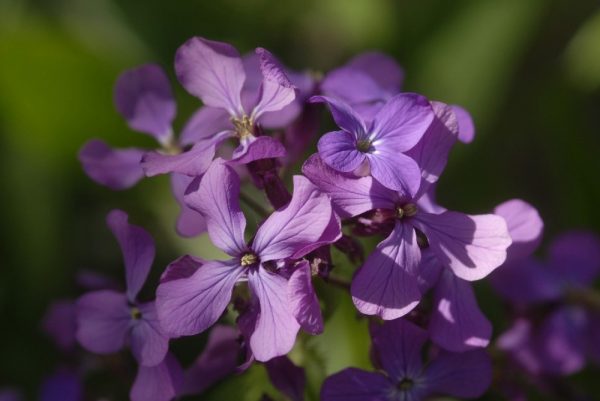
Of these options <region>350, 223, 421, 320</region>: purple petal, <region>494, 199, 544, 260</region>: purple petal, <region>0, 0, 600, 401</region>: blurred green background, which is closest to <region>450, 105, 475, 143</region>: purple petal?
<region>494, 199, 544, 260</region>: purple petal

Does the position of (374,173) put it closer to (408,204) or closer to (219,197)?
(408,204)

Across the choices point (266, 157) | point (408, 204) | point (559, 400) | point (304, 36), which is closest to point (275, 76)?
point (266, 157)

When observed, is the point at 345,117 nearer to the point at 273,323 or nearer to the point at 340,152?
the point at 340,152

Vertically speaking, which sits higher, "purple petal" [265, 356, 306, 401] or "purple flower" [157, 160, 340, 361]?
"purple flower" [157, 160, 340, 361]

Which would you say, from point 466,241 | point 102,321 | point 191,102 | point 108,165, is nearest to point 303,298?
point 466,241

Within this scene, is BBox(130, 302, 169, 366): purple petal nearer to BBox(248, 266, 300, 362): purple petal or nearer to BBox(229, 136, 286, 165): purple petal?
BBox(248, 266, 300, 362): purple petal

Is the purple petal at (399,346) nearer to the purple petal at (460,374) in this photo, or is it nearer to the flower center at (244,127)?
the purple petal at (460,374)

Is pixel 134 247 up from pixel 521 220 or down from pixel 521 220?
down
